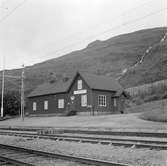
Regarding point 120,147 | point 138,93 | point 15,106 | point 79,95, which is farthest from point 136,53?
point 120,147

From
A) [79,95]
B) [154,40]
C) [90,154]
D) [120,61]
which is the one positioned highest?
[154,40]

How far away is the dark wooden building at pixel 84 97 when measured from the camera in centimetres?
4406

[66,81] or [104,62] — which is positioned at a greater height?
[104,62]

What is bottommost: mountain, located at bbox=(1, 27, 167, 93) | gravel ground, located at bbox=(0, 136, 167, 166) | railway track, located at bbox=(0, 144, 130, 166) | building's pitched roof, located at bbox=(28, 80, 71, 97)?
gravel ground, located at bbox=(0, 136, 167, 166)

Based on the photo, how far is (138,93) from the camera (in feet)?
210

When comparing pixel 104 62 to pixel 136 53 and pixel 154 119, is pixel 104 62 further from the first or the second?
pixel 154 119

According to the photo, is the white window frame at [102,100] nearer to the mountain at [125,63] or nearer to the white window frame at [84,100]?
the white window frame at [84,100]

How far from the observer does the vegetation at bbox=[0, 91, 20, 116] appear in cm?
5950

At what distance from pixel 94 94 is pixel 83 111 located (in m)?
3.05

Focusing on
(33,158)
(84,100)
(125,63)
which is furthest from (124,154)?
(125,63)

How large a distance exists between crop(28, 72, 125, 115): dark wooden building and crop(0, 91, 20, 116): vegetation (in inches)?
360

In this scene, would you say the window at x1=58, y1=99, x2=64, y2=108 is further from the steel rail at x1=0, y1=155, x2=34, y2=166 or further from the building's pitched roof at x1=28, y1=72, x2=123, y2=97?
the steel rail at x1=0, y1=155, x2=34, y2=166

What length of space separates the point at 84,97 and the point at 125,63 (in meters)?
95.9

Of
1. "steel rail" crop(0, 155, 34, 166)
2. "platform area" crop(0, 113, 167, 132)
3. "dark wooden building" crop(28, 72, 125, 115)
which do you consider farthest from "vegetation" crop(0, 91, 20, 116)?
"steel rail" crop(0, 155, 34, 166)
